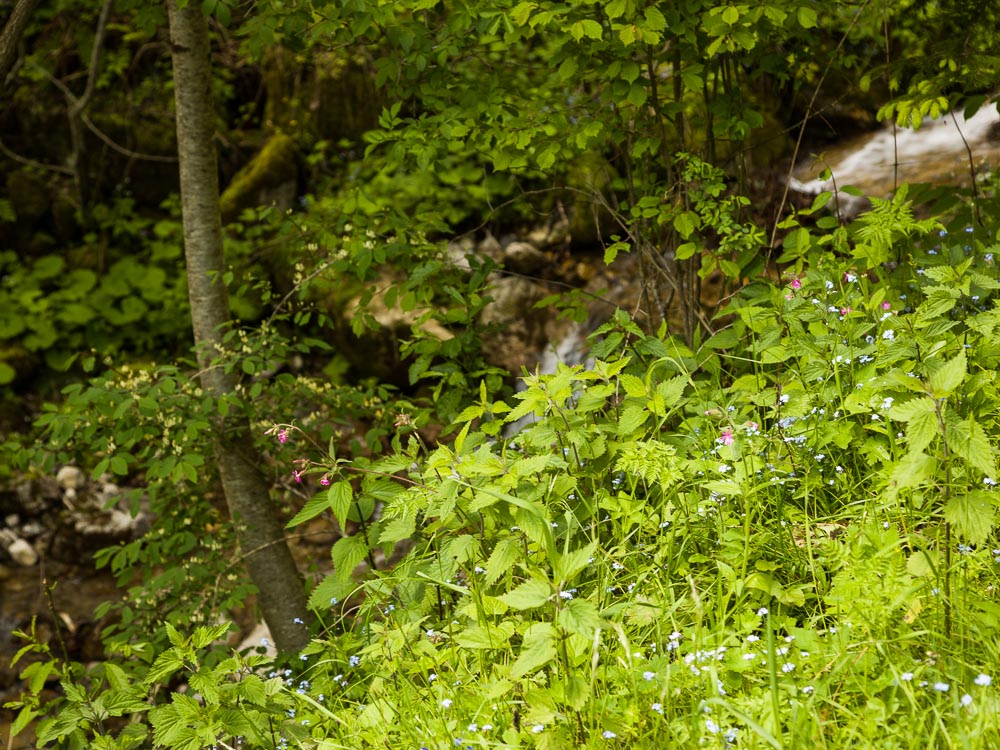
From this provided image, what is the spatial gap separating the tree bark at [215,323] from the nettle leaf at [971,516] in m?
2.75

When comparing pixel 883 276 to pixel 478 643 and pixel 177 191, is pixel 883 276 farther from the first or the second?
pixel 177 191

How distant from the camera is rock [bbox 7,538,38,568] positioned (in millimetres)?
6152

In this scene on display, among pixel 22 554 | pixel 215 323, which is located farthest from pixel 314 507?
pixel 22 554

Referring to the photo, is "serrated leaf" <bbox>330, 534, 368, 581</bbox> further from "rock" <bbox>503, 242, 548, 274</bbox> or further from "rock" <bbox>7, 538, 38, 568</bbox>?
"rock" <bbox>7, 538, 38, 568</bbox>

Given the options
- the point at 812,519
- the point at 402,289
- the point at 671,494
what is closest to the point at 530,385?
the point at 671,494

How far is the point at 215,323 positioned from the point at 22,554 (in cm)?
361

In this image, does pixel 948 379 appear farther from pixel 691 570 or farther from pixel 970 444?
pixel 691 570

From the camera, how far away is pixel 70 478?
6590 millimetres

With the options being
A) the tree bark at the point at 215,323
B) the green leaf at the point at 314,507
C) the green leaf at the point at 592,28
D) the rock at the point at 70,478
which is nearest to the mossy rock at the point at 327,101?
the rock at the point at 70,478

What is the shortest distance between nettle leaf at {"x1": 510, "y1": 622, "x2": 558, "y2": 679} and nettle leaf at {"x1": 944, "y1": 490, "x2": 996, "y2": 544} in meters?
0.85

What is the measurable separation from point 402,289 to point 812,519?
184 centimetres

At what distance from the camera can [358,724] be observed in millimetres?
2004

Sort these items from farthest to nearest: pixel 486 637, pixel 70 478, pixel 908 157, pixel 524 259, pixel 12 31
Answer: pixel 908 157
pixel 524 259
pixel 70 478
pixel 12 31
pixel 486 637

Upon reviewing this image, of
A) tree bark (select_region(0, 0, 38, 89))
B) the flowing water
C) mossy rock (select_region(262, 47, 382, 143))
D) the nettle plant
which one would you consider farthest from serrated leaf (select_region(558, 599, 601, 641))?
mossy rock (select_region(262, 47, 382, 143))
